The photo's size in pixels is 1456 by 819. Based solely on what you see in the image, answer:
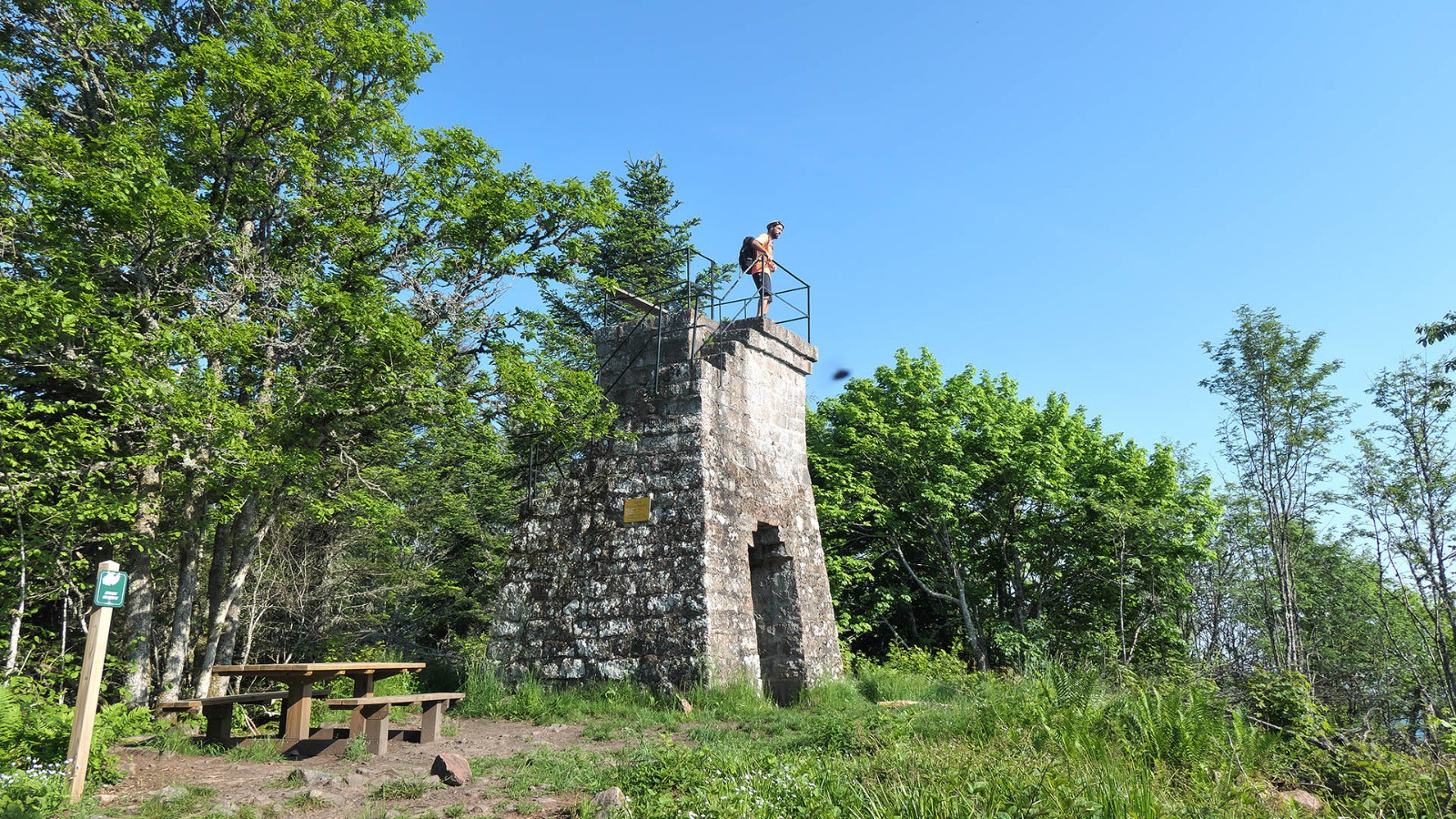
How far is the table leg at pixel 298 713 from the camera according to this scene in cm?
676

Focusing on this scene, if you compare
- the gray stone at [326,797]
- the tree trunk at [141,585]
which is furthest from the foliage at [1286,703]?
the tree trunk at [141,585]

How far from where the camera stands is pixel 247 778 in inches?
228

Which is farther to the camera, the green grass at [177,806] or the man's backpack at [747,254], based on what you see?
the man's backpack at [747,254]

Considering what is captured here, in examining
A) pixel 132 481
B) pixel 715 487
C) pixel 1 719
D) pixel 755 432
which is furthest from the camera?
pixel 755 432

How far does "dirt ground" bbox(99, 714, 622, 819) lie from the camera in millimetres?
5094

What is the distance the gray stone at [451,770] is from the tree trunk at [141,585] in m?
4.49

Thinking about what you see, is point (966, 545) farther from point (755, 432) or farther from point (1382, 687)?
point (755, 432)

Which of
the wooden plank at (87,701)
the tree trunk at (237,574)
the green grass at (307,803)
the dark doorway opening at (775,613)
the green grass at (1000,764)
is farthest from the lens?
the dark doorway opening at (775,613)

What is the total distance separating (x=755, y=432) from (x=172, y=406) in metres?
6.34

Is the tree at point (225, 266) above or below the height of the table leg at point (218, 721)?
above

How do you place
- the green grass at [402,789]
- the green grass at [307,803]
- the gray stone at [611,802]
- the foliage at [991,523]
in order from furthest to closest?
the foliage at [991,523]
the green grass at [402,789]
the green grass at [307,803]
the gray stone at [611,802]

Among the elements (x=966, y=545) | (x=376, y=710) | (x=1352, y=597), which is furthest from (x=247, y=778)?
(x=1352, y=597)

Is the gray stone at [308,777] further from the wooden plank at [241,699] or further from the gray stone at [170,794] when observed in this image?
the wooden plank at [241,699]

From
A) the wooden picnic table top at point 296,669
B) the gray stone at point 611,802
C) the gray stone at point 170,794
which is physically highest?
the wooden picnic table top at point 296,669
